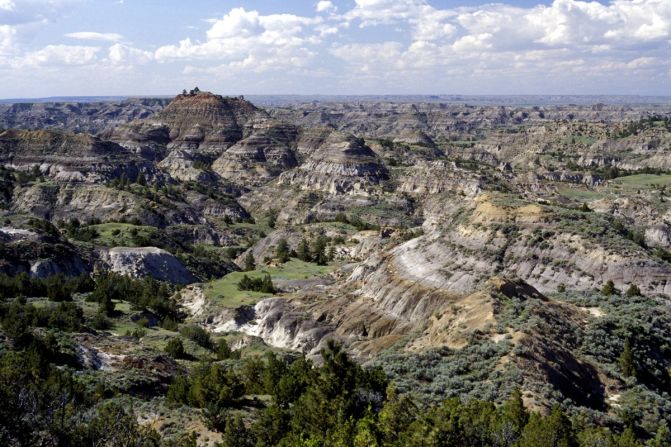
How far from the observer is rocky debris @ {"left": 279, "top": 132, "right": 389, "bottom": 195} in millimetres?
140250

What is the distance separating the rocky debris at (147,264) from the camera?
79.8 meters

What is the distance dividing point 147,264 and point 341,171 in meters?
71.4

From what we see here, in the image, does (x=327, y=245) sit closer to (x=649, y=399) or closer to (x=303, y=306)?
Answer: (x=303, y=306)

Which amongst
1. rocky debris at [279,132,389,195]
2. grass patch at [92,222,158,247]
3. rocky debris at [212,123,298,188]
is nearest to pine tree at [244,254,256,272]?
grass patch at [92,222,158,247]

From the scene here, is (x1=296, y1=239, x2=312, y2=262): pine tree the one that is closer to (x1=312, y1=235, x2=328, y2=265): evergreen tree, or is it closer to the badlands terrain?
the badlands terrain

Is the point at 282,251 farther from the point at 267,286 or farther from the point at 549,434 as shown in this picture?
the point at 549,434

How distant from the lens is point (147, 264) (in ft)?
266

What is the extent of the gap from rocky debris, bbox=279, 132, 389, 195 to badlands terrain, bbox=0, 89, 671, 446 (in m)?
1.92

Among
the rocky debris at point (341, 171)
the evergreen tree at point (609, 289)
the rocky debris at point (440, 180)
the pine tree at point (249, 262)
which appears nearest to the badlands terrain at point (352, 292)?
the evergreen tree at point (609, 289)

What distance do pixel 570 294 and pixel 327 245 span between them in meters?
52.0

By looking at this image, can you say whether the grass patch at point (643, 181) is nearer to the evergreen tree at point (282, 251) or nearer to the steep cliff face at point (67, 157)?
the evergreen tree at point (282, 251)

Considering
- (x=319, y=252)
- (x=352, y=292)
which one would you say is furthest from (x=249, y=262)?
(x=352, y=292)

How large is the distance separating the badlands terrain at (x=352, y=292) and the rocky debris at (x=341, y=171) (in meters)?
1.92

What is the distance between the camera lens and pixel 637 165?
17250cm
